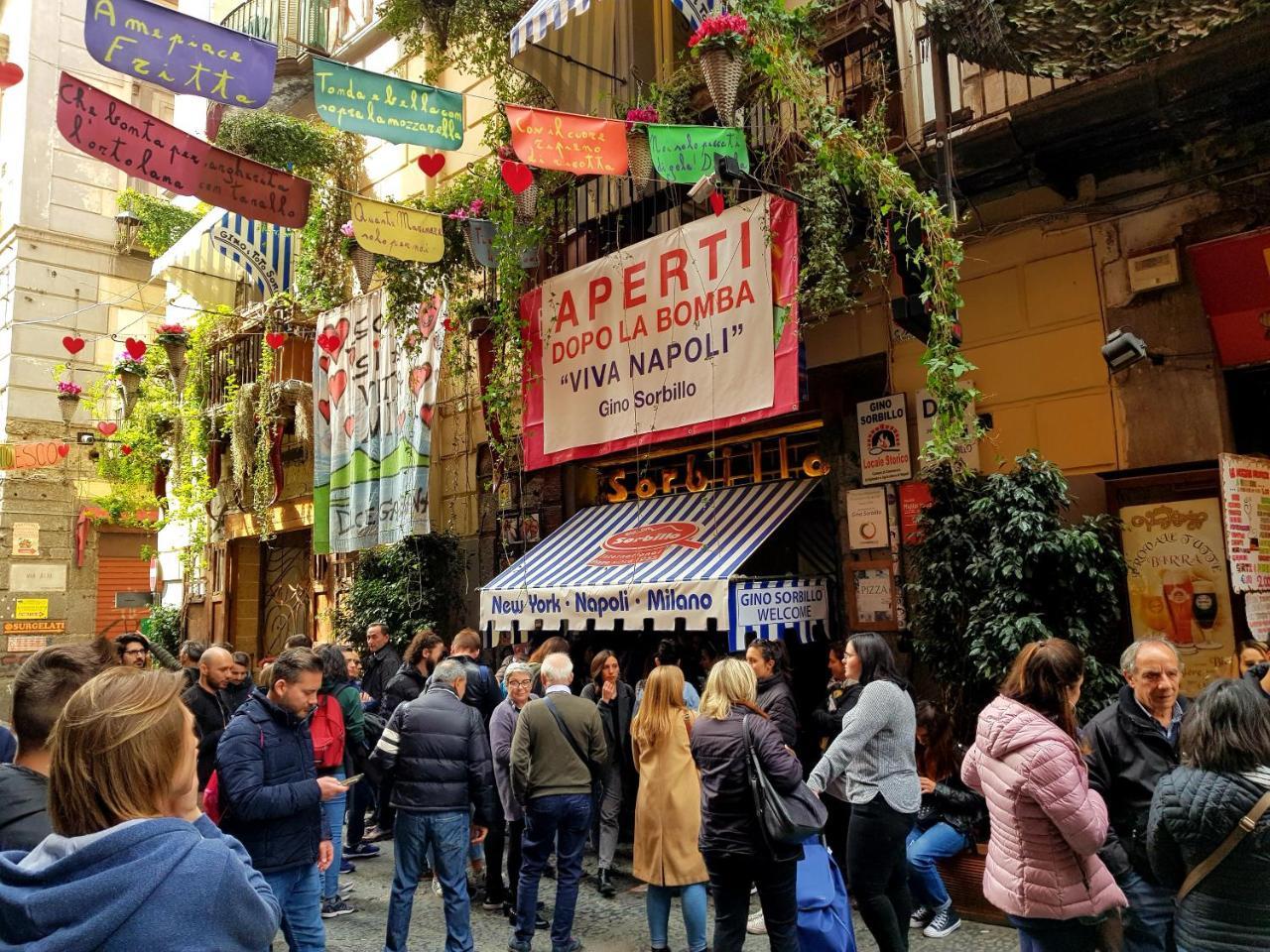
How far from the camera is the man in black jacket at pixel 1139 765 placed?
3.87 m

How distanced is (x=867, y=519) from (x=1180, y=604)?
259 cm

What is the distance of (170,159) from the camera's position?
24.1 ft

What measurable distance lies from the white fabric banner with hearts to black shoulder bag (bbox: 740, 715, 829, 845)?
7.59m

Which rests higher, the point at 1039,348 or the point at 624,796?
the point at 1039,348

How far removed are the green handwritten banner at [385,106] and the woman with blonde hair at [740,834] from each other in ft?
17.2

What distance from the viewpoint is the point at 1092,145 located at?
7.13m

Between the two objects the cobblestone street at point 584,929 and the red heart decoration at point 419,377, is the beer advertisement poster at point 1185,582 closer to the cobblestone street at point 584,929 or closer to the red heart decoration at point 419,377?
the cobblestone street at point 584,929

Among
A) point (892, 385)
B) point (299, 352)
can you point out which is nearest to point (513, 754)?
point (892, 385)

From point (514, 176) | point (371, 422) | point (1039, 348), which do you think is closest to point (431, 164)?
point (514, 176)

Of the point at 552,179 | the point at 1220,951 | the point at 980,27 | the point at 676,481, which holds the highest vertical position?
the point at 552,179

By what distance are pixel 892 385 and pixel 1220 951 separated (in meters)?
6.03

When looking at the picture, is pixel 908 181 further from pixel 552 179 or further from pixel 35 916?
pixel 35 916

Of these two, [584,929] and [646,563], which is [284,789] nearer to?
[584,929]

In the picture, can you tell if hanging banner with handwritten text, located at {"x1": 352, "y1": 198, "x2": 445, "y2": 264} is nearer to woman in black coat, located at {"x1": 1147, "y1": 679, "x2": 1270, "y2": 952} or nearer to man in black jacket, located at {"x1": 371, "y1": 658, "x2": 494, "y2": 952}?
man in black jacket, located at {"x1": 371, "y1": 658, "x2": 494, "y2": 952}
